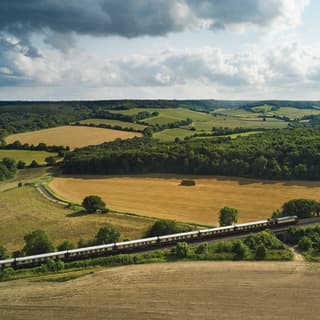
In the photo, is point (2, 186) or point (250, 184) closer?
point (250, 184)

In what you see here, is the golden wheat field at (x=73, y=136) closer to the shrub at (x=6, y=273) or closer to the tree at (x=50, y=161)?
the tree at (x=50, y=161)

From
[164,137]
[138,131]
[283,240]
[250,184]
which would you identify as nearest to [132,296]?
[283,240]

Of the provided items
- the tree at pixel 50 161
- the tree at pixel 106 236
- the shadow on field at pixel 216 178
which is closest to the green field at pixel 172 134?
the tree at pixel 50 161

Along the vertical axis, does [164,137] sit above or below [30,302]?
above

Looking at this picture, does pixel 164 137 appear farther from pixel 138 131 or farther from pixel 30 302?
pixel 30 302

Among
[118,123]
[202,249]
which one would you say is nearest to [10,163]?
[118,123]
